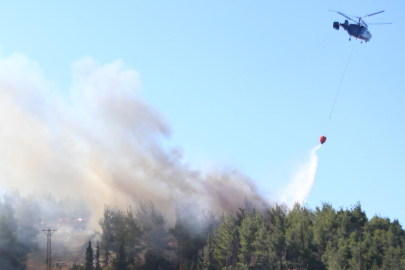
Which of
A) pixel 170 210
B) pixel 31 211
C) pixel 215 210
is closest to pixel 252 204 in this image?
pixel 215 210

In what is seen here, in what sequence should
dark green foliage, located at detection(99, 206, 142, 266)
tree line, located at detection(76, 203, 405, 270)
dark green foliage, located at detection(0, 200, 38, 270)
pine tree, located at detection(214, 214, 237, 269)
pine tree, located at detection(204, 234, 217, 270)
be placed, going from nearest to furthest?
tree line, located at detection(76, 203, 405, 270), pine tree, located at detection(204, 234, 217, 270), pine tree, located at detection(214, 214, 237, 269), dark green foliage, located at detection(0, 200, 38, 270), dark green foliage, located at detection(99, 206, 142, 266)

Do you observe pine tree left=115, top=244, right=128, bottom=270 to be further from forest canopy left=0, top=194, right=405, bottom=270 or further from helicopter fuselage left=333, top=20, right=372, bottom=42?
helicopter fuselage left=333, top=20, right=372, bottom=42

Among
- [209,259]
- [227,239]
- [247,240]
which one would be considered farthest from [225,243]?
[247,240]

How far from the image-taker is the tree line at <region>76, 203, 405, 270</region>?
9256cm

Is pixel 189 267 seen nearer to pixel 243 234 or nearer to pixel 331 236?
pixel 243 234

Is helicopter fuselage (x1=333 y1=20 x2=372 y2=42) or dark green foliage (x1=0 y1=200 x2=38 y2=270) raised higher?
helicopter fuselage (x1=333 y1=20 x2=372 y2=42)

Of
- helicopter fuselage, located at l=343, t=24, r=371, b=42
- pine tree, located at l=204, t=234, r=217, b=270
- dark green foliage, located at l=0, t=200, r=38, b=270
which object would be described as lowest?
pine tree, located at l=204, t=234, r=217, b=270

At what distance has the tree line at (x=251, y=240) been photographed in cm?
9256

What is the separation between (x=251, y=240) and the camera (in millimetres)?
107500

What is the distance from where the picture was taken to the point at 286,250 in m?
102

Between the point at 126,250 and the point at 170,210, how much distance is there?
17.8 m

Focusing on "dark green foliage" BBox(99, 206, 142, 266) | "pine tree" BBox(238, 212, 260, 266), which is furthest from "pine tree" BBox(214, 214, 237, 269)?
"dark green foliage" BBox(99, 206, 142, 266)

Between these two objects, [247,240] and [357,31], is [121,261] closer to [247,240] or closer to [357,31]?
[247,240]

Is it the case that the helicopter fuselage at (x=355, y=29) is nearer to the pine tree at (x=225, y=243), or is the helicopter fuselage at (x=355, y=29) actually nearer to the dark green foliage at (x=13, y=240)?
the pine tree at (x=225, y=243)
